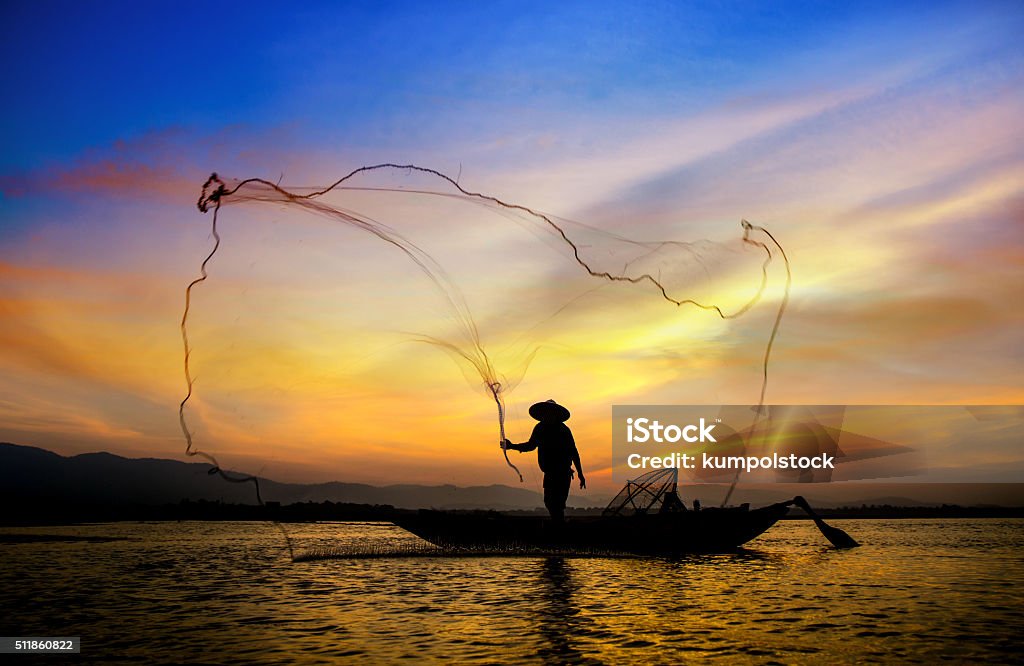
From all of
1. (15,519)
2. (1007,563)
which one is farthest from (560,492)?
(15,519)

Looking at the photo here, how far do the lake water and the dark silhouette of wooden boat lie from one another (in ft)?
3.35

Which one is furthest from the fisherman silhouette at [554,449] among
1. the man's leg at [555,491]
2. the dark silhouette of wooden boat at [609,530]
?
the dark silhouette of wooden boat at [609,530]

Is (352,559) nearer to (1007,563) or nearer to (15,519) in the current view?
(1007,563)

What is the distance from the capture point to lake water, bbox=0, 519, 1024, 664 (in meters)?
16.9

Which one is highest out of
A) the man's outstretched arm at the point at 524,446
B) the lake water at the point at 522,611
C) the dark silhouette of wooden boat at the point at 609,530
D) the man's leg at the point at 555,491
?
the man's outstretched arm at the point at 524,446

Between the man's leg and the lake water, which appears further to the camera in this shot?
the man's leg

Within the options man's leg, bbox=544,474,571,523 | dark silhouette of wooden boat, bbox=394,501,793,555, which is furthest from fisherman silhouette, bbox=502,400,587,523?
dark silhouette of wooden boat, bbox=394,501,793,555

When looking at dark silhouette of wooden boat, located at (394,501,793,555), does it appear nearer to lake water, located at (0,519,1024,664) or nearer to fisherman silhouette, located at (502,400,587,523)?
lake water, located at (0,519,1024,664)

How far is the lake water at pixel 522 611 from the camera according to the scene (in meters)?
16.9

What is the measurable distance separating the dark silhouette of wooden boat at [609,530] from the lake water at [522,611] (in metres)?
1.02

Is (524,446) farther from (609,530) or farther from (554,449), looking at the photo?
(609,530)

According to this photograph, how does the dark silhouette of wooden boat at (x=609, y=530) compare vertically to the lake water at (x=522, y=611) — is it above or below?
above

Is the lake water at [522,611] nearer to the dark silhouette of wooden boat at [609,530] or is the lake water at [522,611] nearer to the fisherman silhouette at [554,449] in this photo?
the dark silhouette of wooden boat at [609,530]

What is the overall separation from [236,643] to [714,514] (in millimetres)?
26083
